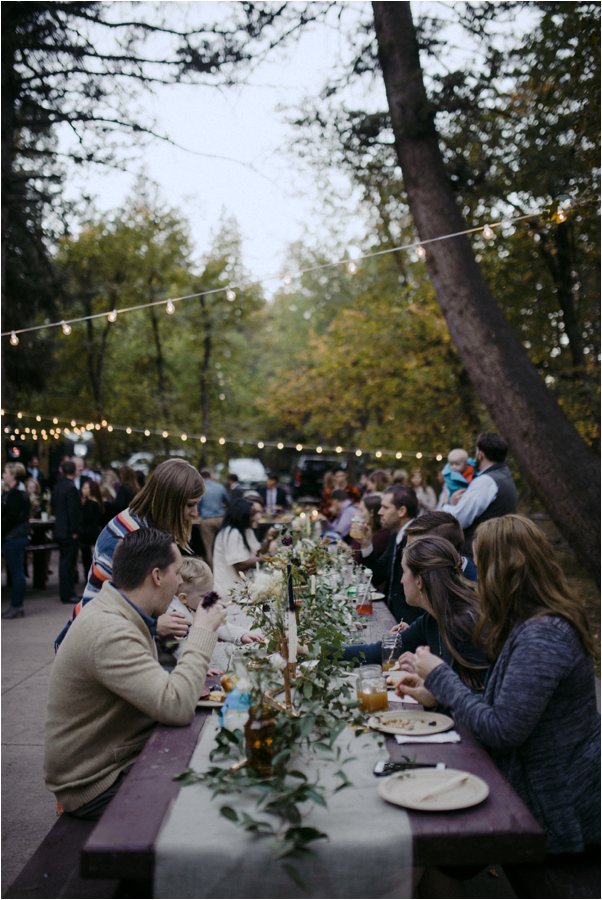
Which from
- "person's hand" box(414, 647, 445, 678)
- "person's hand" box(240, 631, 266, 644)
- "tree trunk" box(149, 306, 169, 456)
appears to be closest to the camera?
"person's hand" box(414, 647, 445, 678)

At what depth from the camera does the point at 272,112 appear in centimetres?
1012

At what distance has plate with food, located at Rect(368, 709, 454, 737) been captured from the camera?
113 inches

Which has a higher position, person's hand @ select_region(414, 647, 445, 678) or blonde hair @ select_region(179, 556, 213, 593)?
blonde hair @ select_region(179, 556, 213, 593)

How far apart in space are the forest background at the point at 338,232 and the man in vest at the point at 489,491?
1234 millimetres

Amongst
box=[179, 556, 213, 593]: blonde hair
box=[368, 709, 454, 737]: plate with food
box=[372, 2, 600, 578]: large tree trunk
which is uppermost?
box=[372, 2, 600, 578]: large tree trunk

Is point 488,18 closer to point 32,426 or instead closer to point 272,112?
point 272,112

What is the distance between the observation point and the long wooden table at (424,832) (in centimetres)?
206

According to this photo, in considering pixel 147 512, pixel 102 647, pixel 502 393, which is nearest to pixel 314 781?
pixel 102 647

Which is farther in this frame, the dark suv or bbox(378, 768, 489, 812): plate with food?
the dark suv

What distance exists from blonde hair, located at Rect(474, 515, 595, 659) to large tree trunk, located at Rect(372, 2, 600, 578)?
551cm

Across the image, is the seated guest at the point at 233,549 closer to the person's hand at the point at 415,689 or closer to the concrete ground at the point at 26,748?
the concrete ground at the point at 26,748

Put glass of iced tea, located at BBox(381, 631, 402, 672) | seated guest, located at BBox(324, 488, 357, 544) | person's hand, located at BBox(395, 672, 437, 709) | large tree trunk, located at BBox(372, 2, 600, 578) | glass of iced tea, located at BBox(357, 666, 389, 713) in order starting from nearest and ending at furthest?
glass of iced tea, located at BBox(357, 666, 389, 713) < person's hand, located at BBox(395, 672, 437, 709) < glass of iced tea, located at BBox(381, 631, 402, 672) < large tree trunk, located at BBox(372, 2, 600, 578) < seated guest, located at BBox(324, 488, 357, 544)

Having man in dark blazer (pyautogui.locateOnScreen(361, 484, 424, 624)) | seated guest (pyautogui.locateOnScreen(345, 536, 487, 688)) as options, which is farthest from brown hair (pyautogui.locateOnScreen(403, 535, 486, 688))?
man in dark blazer (pyautogui.locateOnScreen(361, 484, 424, 624))

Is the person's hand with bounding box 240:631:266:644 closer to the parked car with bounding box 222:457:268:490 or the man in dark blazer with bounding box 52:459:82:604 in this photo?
the man in dark blazer with bounding box 52:459:82:604
